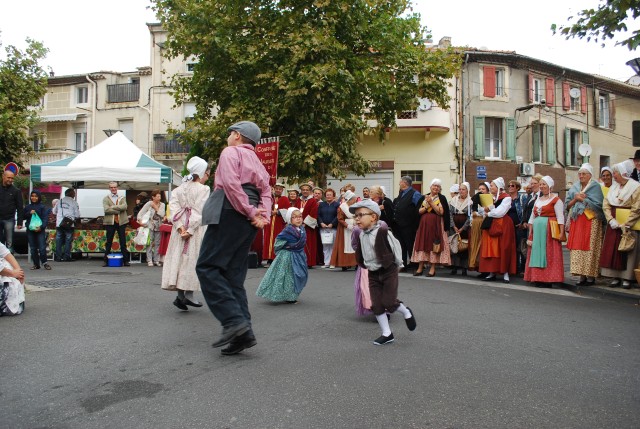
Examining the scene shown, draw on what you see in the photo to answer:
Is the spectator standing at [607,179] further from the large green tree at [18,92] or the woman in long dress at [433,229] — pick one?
the large green tree at [18,92]

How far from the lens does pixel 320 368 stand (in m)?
4.84

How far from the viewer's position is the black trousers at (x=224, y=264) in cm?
521

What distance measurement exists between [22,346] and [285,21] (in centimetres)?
1683

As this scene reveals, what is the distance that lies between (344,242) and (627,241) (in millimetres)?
6152

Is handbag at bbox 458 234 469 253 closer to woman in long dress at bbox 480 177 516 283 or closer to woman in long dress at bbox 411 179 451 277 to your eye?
woman in long dress at bbox 411 179 451 277

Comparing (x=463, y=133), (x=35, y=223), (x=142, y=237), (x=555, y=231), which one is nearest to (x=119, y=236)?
(x=142, y=237)

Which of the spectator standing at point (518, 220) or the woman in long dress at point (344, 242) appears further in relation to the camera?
the woman in long dress at point (344, 242)

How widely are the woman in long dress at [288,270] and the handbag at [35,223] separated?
7429mm

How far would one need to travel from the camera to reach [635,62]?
10219 mm

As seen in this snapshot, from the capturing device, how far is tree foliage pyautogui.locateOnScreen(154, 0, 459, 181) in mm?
19891

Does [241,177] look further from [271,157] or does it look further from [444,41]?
[444,41]

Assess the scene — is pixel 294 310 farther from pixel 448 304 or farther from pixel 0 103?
pixel 0 103

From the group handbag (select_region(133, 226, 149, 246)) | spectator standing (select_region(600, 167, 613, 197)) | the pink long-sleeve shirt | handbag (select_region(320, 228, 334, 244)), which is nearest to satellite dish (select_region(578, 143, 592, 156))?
handbag (select_region(320, 228, 334, 244))

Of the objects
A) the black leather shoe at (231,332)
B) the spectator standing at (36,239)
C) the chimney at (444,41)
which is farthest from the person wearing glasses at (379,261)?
the chimney at (444,41)
